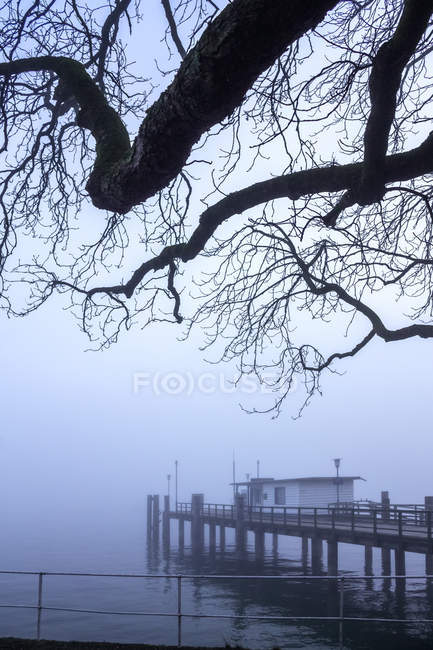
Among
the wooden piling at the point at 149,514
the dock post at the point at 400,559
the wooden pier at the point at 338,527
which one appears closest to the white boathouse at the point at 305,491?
the wooden pier at the point at 338,527

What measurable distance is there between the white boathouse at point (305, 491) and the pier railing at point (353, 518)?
198cm

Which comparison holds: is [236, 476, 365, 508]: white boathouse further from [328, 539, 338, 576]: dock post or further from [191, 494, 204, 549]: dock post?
[328, 539, 338, 576]: dock post

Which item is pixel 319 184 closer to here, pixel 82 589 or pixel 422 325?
pixel 422 325

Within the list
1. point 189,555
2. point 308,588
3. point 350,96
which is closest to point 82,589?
point 308,588

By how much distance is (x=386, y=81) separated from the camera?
15.5ft

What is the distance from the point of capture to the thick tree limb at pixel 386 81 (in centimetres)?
443

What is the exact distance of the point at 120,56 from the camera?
7195 mm

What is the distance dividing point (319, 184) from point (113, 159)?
66.3 inches

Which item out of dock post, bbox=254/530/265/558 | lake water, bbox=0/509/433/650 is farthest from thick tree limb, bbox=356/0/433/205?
dock post, bbox=254/530/265/558

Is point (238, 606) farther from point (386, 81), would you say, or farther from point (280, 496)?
point (386, 81)

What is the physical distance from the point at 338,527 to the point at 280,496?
20.0 metres

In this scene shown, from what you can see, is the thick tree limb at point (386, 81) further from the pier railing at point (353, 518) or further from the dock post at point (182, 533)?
the dock post at point (182, 533)

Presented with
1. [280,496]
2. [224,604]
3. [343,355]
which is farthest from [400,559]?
[280,496]

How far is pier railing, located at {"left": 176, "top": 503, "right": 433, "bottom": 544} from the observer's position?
2544 cm
